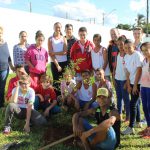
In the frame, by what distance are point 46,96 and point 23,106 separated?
2.95 feet

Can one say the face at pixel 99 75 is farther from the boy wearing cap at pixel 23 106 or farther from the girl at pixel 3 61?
the girl at pixel 3 61

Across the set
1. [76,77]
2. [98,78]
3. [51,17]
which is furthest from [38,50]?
[51,17]

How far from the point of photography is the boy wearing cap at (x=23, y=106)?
22.0 ft

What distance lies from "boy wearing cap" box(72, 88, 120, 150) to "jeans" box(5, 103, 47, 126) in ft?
5.29

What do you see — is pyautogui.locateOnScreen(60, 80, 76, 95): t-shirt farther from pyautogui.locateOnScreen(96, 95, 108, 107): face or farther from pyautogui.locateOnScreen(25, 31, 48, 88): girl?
pyautogui.locateOnScreen(96, 95, 108, 107): face

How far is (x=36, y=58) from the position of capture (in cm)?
787

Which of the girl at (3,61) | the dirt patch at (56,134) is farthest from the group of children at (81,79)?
the dirt patch at (56,134)

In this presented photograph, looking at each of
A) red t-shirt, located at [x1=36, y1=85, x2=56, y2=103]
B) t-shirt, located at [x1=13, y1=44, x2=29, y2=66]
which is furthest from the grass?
t-shirt, located at [x1=13, y1=44, x2=29, y2=66]

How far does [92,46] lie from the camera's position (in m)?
7.89

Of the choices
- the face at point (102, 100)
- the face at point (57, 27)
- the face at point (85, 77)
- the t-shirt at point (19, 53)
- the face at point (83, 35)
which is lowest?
the face at point (102, 100)

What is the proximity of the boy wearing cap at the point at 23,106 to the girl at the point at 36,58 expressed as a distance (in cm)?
86

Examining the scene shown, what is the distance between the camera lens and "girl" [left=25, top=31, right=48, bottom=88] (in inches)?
307

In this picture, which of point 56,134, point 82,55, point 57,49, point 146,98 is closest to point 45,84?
point 57,49

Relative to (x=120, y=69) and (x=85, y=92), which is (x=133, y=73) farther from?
(x=85, y=92)
